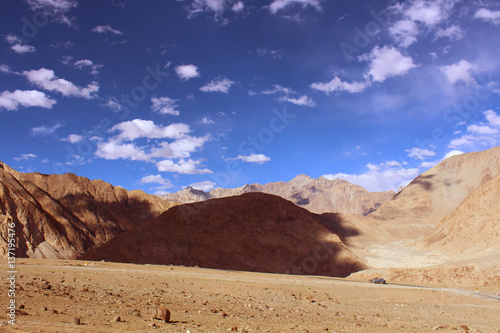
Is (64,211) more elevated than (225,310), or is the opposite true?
(64,211)

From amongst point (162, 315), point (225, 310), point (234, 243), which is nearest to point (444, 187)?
point (234, 243)

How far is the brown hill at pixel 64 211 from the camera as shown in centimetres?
7338

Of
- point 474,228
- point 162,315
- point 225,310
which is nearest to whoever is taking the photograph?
point 162,315

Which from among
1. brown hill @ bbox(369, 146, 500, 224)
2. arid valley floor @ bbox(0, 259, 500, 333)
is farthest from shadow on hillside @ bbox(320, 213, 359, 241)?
arid valley floor @ bbox(0, 259, 500, 333)

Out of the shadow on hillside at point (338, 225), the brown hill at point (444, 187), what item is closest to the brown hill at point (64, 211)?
the shadow on hillside at point (338, 225)

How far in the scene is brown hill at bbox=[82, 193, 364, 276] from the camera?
55250 mm

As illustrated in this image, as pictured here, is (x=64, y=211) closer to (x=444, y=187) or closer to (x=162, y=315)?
(x=162, y=315)

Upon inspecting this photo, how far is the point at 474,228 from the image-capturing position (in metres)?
68.4

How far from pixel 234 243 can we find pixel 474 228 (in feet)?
158

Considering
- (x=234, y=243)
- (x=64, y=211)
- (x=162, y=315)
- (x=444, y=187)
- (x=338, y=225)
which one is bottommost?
(x=162, y=315)

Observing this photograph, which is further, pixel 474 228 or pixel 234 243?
pixel 474 228

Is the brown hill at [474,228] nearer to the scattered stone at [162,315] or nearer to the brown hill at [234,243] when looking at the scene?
the brown hill at [234,243]

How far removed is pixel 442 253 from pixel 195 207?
163 feet

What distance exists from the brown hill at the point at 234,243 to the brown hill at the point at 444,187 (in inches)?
3729
